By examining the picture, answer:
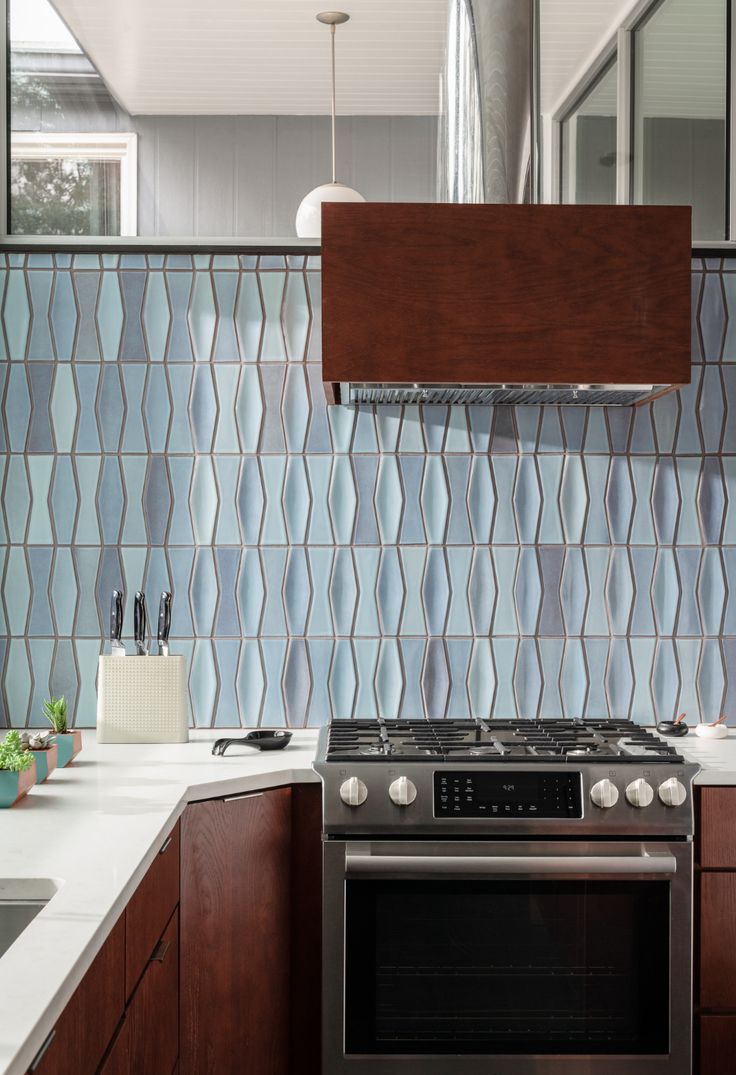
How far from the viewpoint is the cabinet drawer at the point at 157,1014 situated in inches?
62.3

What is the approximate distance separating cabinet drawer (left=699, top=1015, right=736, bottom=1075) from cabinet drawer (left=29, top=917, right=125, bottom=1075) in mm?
1364

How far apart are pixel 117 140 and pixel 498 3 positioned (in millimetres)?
1065

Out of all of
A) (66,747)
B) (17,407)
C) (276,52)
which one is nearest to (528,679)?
(66,747)

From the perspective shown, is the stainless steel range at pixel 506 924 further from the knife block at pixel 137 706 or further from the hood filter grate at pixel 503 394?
the hood filter grate at pixel 503 394

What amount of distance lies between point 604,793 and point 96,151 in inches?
82.2

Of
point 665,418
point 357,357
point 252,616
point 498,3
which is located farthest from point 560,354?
point 252,616

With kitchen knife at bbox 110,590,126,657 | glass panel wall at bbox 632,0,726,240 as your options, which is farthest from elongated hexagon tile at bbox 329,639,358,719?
glass panel wall at bbox 632,0,726,240

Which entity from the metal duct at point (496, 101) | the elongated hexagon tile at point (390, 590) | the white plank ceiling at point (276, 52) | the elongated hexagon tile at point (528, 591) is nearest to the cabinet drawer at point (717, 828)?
the elongated hexagon tile at point (528, 591)

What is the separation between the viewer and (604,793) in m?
2.14

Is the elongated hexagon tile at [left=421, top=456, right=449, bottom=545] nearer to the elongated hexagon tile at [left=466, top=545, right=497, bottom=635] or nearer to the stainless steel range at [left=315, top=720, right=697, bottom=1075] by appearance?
the elongated hexagon tile at [left=466, top=545, right=497, bottom=635]

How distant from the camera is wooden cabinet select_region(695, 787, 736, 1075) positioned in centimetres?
223

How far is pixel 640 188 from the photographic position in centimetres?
290

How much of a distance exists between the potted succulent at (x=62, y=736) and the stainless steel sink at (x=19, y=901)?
0.78 metres

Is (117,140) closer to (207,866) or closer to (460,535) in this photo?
(460,535)
